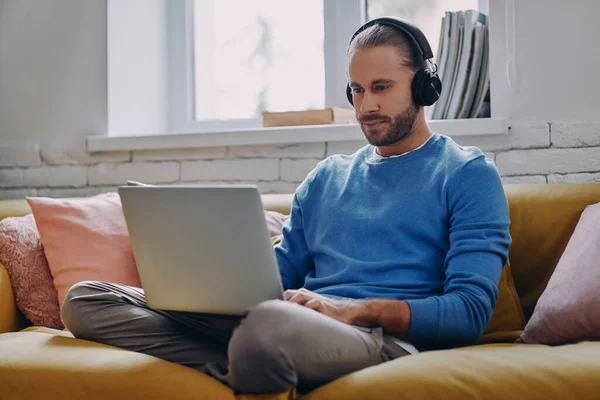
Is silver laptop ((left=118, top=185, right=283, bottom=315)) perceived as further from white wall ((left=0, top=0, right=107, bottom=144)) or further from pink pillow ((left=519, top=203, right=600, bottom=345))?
white wall ((left=0, top=0, right=107, bottom=144))

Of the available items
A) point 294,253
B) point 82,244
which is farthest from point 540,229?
point 82,244

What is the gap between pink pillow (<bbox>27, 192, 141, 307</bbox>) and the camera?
1.99m

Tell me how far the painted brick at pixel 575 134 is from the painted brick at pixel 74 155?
145cm

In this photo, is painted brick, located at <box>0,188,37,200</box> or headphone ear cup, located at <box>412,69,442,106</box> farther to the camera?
painted brick, located at <box>0,188,37,200</box>

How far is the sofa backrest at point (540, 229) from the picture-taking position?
1814mm

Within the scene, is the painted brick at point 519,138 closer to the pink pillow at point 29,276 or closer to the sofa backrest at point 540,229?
the sofa backrest at point 540,229

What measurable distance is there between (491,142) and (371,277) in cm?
80

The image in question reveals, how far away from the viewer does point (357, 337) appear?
133 cm

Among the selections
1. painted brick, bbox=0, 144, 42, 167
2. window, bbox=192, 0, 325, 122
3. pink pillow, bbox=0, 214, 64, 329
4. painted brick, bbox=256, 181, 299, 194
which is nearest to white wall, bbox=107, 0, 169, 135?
window, bbox=192, 0, 325, 122

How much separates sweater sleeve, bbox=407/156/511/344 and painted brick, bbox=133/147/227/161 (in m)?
1.15

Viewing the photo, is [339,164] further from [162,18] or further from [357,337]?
[162,18]

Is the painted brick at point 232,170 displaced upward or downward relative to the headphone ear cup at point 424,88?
downward

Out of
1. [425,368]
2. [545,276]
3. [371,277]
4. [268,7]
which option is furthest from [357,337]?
[268,7]

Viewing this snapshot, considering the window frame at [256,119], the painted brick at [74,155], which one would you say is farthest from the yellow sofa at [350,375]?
the painted brick at [74,155]
